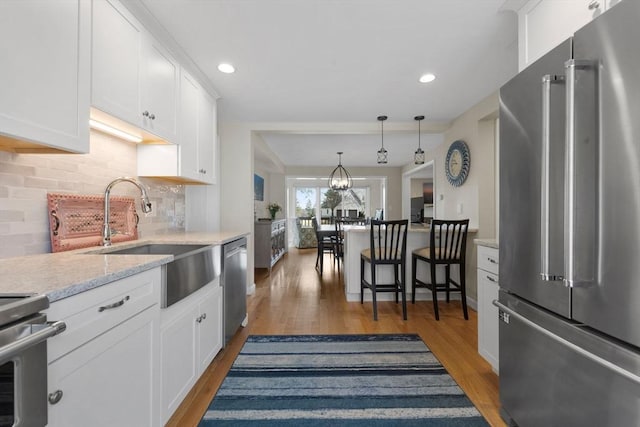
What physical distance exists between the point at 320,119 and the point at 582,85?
114 inches

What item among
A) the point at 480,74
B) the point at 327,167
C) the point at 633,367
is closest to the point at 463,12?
the point at 480,74

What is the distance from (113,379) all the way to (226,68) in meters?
2.20

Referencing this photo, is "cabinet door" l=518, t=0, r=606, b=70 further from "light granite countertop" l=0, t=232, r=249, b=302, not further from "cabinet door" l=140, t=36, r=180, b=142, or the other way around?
"cabinet door" l=140, t=36, r=180, b=142

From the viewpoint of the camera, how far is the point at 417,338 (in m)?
2.40

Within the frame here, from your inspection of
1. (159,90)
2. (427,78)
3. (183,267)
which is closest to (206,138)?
(159,90)

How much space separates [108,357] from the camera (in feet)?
3.11

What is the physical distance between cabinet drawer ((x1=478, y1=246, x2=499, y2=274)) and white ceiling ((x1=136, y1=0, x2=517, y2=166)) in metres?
1.42

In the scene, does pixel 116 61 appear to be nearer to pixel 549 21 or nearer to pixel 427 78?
pixel 549 21

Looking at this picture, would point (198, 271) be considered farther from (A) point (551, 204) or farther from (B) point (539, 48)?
(B) point (539, 48)

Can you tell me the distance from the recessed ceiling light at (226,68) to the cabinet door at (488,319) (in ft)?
8.04

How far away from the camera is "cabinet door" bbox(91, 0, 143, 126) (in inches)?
53.2

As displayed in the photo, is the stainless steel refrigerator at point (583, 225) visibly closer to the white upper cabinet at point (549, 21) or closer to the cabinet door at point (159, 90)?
the white upper cabinet at point (549, 21)

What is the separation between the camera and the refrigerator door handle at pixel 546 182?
101 cm

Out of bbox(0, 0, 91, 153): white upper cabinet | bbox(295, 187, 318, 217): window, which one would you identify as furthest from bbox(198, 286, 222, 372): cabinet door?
bbox(295, 187, 318, 217): window
